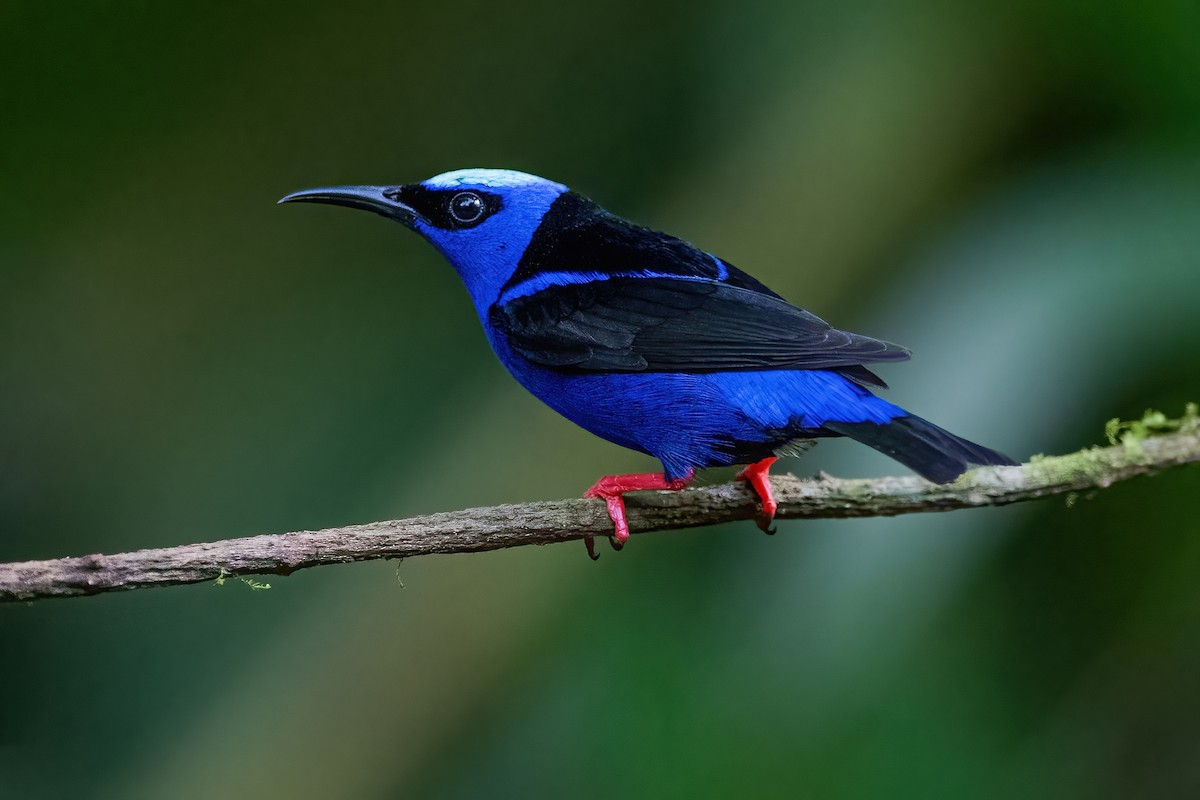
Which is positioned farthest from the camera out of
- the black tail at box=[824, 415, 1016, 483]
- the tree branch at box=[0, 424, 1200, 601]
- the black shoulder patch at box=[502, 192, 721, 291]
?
the black shoulder patch at box=[502, 192, 721, 291]

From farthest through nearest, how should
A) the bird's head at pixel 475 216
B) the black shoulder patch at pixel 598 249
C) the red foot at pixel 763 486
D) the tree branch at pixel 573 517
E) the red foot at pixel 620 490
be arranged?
the bird's head at pixel 475 216 < the black shoulder patch at pixel 598 249 < the red foot at pixel 763 486 < the red foot at pixel 620 490 < the tree branch at pixel 573 517

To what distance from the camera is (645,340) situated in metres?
2.72

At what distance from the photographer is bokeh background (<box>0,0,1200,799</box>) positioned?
379 cm

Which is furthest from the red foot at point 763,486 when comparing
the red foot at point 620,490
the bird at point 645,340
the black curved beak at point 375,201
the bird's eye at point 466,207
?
the black curved beak at point 375,201

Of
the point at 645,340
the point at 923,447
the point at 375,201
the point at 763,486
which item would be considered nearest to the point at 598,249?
the point at 645,340

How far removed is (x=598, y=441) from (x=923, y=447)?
7.21ft

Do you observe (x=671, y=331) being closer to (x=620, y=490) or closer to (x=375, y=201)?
(x=620, y=490)

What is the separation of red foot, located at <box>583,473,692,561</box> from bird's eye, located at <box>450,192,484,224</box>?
84 centimetres

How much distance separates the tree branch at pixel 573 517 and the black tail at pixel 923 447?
234 millimetres

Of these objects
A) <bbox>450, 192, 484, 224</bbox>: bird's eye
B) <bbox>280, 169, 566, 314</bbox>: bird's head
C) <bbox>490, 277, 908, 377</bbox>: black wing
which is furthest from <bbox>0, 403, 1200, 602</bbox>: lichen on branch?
<bbox>450, 192, 484, 224</bbox>: bird's eye

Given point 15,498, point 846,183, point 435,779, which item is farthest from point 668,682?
point 15,498

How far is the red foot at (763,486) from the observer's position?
269 centimetres

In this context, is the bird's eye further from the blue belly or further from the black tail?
the black tail

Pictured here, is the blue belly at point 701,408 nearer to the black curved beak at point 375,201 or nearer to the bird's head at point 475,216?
the bird's head at point 475,216
